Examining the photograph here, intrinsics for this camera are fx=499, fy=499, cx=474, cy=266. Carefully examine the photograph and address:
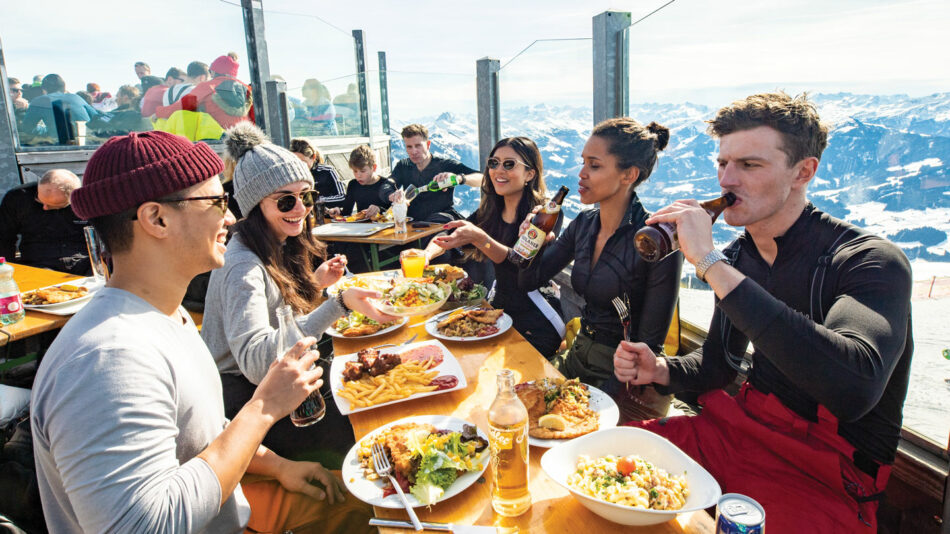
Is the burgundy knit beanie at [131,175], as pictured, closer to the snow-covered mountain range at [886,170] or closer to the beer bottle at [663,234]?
the beer bottle at [663,234]

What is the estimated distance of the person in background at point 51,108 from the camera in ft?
24.1

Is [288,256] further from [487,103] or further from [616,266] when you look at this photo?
[487,103]

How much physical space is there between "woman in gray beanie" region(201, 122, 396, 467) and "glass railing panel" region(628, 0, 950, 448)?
2.10 metres

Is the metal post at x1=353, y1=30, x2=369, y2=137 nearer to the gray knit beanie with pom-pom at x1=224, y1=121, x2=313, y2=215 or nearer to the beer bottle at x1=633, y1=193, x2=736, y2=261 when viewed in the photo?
the gray knit beanie with pom-pom at x1=224, y1=121, x2=313, y2=215

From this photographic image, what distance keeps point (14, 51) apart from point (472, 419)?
9.06 metres

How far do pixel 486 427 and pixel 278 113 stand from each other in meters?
10.8

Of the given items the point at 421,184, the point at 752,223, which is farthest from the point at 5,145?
the point at 752,223

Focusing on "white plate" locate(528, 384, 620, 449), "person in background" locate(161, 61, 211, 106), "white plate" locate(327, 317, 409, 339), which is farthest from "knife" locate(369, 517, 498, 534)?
"person in background" locate(161, 61, 211, 106)

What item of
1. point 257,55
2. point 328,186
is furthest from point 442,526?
point 257,55

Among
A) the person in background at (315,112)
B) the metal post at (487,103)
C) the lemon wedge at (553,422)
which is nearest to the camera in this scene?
the lemon wedge at (553,422)

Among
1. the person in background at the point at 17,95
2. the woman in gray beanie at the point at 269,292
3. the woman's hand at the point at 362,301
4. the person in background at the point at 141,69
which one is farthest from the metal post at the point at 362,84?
the woman's hand at the point at 362,301

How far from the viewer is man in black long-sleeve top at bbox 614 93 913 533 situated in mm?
1545

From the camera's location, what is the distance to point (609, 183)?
3021mm

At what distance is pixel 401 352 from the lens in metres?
2.45
